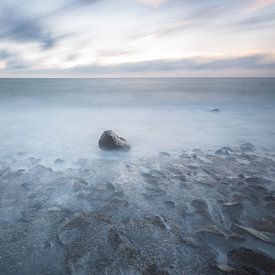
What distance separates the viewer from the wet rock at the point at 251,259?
281cm

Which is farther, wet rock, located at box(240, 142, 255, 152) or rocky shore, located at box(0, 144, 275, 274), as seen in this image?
wet rock, located at box(240, 142, 255, 152)

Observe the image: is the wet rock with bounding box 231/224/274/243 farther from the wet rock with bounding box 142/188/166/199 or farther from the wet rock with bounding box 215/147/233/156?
the wet rock with bounding box 215/147/233/156

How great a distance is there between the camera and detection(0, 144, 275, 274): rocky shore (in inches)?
114

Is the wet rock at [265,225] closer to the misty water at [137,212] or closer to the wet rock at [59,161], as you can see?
the misty water at [137,212]

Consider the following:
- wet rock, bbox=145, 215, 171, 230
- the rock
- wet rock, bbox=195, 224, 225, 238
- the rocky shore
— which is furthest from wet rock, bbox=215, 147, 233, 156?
wet rock, bbox=145, 215, 171, 230

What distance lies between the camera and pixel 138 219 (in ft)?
12.3

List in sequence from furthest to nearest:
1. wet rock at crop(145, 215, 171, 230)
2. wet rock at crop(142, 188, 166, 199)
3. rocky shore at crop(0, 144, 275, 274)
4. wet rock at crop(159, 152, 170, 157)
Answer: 1. wet rock at crop(159, 152, 170, 157)
2. wet rock at crop(142, 188, 166, 199)
3. wet rock at crop(145, 215, 171, 230)
4. rocky shore at crop(0, 144, 275, 274)

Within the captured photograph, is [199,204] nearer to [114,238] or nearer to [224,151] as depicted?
[114,238]

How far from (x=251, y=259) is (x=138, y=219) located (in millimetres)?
1672

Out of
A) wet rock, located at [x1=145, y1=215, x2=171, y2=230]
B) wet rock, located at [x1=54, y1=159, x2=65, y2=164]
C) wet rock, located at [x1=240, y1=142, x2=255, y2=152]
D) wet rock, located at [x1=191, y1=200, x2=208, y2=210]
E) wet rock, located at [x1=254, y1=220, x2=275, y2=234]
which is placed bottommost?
wet rock, located at [x1=240, y1=142, x2=255, y2=152]

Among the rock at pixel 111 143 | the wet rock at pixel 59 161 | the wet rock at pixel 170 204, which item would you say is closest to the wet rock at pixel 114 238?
the wet rock at pixel 170 204

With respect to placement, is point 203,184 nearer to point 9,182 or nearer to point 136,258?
point 136,258

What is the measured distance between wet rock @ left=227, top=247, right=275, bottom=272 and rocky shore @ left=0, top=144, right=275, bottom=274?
1 cm

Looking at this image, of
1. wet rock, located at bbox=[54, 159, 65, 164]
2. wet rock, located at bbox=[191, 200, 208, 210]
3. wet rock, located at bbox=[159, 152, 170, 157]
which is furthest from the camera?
wet rock, located at bbox=[159, 152, 170, 157]
